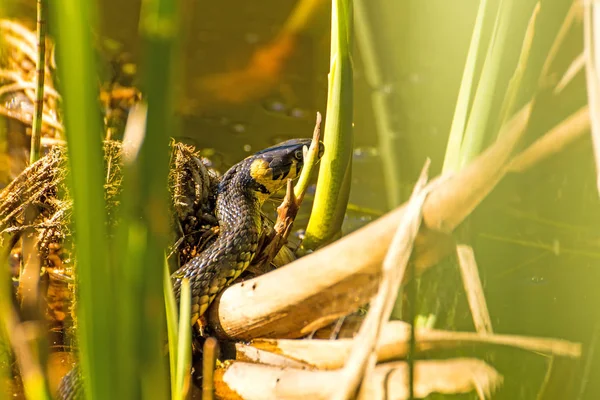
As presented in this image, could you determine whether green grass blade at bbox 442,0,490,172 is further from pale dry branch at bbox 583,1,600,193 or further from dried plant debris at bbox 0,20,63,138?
dried plant debris at bbox 0,20,63,138

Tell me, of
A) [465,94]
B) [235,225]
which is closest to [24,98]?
[235,225]

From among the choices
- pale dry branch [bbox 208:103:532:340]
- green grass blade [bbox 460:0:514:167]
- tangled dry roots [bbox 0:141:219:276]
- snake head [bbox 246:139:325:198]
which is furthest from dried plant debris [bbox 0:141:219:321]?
green grass blade [bbox 460:0:514:167]

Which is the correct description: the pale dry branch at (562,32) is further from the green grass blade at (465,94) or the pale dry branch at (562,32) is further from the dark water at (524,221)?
the green grass blade at (465,94)

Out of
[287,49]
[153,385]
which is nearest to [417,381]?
[153,385]

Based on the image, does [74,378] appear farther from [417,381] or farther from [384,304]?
[384,304]

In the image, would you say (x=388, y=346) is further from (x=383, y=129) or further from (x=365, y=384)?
(x=383, y=129)
